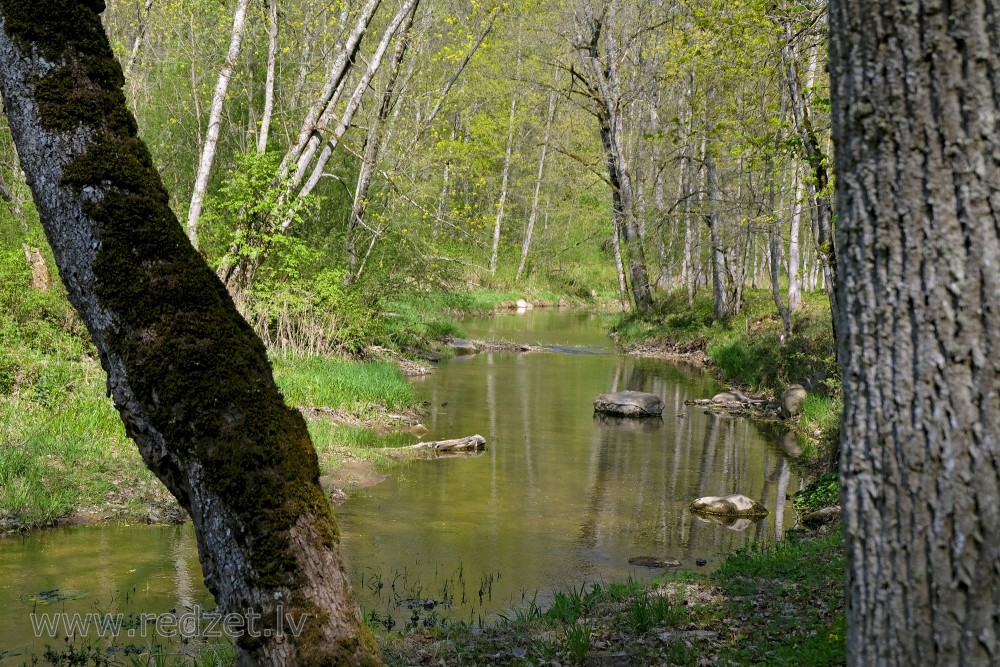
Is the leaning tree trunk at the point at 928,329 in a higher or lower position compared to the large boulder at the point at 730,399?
higher

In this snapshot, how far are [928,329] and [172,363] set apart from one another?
8.59ft

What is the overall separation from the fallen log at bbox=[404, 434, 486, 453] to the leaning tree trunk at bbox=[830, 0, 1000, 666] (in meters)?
9.85

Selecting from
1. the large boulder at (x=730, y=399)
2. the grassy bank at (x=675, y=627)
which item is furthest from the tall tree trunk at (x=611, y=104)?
the grassy bank at (x=675, y=627)

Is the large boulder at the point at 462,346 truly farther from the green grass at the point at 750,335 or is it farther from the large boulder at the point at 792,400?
the large boulder at the point at 792,400

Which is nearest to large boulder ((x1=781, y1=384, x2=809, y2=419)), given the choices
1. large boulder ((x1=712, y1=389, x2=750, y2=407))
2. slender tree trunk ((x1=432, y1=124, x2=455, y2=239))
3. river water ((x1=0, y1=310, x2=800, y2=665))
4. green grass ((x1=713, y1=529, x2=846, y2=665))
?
river water ((x1=0, y1=310, x2=800, y2=665))

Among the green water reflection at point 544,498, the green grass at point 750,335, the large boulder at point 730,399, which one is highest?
the green grass at point 750,335

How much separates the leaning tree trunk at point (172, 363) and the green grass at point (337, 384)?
892 cm

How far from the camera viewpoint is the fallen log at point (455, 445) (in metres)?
12.1

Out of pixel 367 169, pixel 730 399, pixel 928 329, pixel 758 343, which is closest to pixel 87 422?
pixel 367 169

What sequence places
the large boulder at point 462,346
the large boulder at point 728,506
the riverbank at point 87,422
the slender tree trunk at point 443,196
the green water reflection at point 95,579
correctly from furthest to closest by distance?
the large boulder at point 462,346 < the slender tree trunk at point 443,196 < the large boulder at point 728,506 < the riverbank at point 87,422 < the green water reflection at point 95,579

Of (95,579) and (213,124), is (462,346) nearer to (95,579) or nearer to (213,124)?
(213,124)

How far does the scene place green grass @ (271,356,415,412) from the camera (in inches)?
508

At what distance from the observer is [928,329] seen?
7.50ft

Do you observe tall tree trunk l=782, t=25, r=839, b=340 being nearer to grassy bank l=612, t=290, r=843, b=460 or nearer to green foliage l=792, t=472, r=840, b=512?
grassy bank l=612, t=290, r=843, b=460
